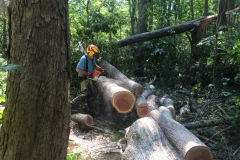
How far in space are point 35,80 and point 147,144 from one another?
2.73 m

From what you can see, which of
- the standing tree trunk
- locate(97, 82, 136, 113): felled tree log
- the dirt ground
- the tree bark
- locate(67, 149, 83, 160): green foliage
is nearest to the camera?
the standing tree trunk

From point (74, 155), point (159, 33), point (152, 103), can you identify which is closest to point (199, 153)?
point (74, 155)

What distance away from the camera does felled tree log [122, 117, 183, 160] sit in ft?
13.1

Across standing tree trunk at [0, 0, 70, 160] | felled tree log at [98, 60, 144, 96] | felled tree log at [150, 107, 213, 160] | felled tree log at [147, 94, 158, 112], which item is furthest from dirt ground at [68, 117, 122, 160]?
standing tree trunk at [0, 0, 70, 160]

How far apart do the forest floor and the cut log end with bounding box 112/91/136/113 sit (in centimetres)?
52

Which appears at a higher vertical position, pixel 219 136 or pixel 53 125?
pixel 53 125

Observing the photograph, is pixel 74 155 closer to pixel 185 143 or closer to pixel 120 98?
pixel 185 143

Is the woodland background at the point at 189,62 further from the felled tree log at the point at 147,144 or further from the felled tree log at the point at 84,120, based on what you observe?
the felled tree log at the point at 147,144

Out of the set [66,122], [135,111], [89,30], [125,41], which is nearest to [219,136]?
[135,111]

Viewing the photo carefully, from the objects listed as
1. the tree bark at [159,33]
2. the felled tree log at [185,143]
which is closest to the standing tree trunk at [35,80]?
the felled tree log at [185,143]

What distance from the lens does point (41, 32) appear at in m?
2.17

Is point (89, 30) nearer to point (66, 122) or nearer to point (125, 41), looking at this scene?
point (125, 41)

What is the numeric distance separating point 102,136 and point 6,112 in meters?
4.10

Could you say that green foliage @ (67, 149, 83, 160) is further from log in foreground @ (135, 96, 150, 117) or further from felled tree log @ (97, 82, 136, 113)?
log in foreground @ (135, 96, 150, 117)
